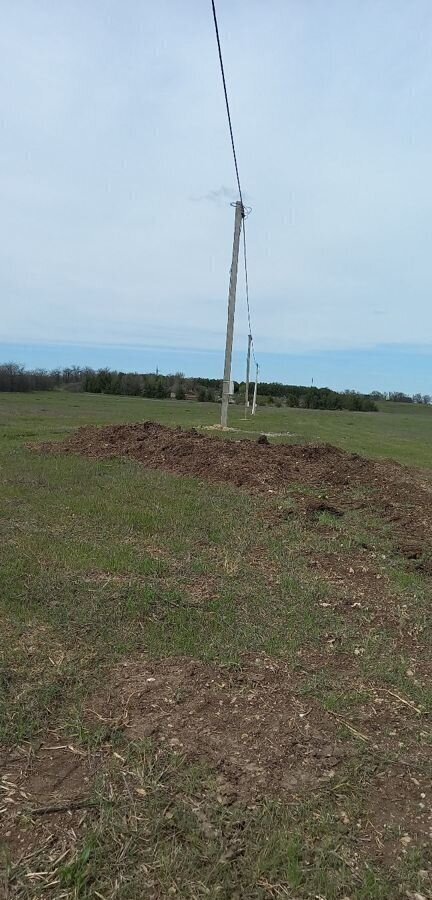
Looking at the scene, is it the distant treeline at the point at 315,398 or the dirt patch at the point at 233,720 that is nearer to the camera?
the dirt patch at the point at 233,720

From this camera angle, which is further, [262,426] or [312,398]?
[312,398]

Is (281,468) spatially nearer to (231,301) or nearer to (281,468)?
(281,468)

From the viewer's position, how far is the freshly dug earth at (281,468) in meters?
7.74

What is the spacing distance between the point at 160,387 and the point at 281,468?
234 ft

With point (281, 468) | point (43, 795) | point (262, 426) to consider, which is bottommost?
point (43, 795)

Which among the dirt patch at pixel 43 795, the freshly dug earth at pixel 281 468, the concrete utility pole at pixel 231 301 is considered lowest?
the dirt patch at pixel 43 795

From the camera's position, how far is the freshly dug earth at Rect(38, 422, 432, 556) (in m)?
7.74

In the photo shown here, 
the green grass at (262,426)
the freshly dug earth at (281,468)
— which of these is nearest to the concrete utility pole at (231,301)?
the green grass at (262,426)

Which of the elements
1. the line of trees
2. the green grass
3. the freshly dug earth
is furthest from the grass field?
the line of trees

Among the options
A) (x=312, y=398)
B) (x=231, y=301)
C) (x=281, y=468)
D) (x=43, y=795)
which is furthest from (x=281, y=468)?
(x=312, y=398)

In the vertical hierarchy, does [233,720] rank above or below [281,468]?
below

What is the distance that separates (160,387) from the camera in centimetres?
8019

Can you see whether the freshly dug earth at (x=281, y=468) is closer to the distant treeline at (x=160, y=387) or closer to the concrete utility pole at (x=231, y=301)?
the concrete utility pole at (x=231, y=301)

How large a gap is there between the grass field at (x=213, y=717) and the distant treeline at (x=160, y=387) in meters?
67.3
